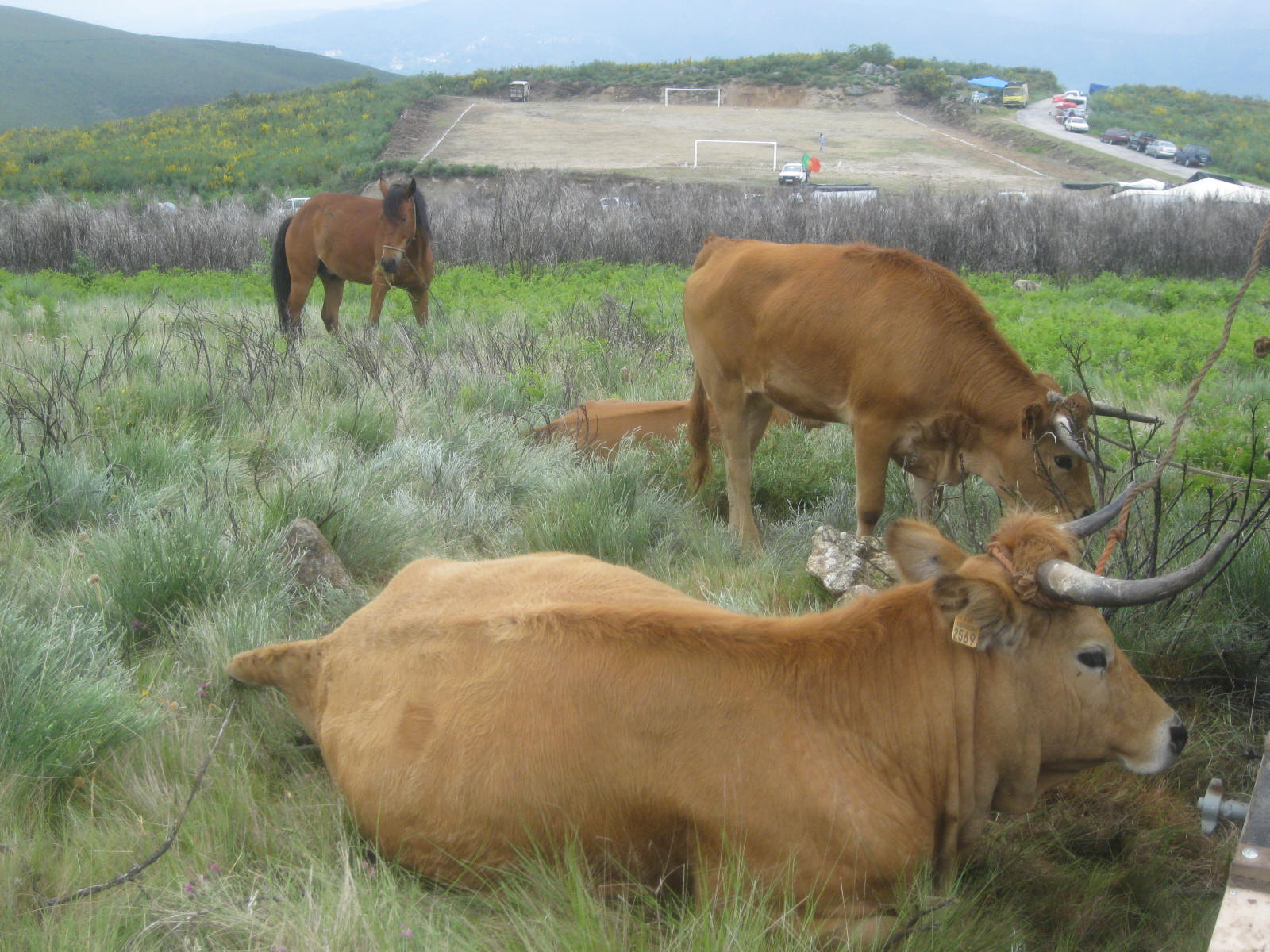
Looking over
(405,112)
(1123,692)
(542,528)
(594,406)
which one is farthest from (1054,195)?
(405,112)

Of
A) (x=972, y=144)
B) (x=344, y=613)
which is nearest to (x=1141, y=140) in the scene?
(x=972, y=144)

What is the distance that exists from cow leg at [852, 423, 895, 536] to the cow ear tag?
3.30 meters

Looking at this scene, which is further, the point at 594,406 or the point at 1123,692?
the point at 594,406

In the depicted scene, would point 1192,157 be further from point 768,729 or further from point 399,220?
point 768,729

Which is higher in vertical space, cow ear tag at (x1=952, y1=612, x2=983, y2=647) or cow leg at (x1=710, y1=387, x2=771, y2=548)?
cow ear tag at (x1=952, y1=612, x2=983, y2=647)

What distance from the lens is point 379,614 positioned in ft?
12.4

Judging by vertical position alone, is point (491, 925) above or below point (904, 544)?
below

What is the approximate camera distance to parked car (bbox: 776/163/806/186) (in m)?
44.8

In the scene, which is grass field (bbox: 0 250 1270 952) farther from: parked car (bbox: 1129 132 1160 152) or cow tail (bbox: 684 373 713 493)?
parked car (bbox: 1129 132 1160 152)

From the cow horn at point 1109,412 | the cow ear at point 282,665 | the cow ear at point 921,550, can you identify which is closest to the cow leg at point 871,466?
the cow horn at point 1109,412

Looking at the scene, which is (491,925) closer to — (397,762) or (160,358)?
(397,762)

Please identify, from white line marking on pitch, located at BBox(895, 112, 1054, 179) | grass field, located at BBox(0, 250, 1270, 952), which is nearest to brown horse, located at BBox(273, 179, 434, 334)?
grass field, located at BBox(0, 250, 1270, 952)

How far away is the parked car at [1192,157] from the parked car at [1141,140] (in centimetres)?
312

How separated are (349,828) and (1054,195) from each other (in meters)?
26.4
